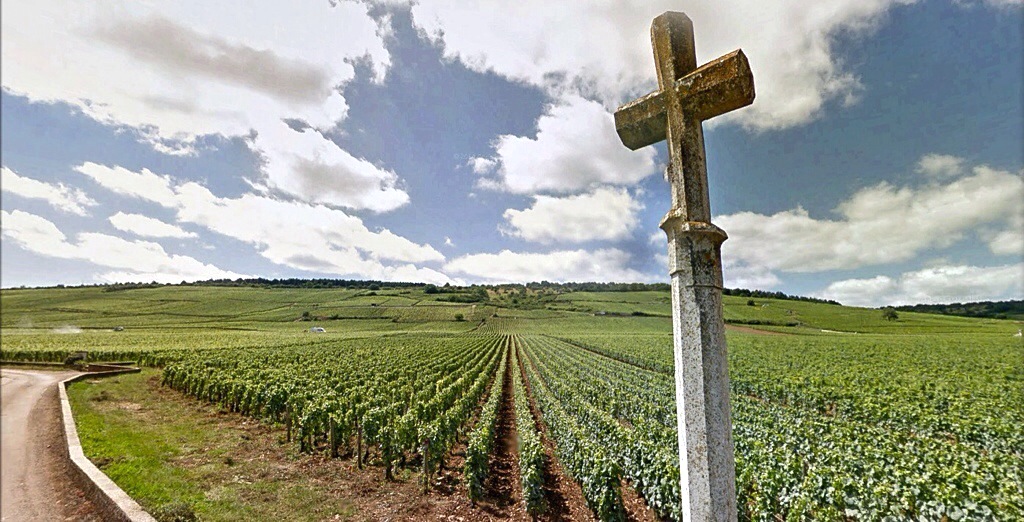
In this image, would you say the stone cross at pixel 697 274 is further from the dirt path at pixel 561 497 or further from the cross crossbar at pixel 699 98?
the dirt path at pixel 561 497

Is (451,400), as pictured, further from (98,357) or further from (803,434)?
(98,357)

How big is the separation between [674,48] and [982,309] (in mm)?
177592

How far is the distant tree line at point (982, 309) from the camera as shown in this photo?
10580 cm

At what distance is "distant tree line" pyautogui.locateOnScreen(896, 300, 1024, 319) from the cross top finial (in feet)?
502

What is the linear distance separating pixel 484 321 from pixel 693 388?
110851 mm

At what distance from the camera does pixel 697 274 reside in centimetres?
298

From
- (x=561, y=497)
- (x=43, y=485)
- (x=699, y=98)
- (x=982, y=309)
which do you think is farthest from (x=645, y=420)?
(x=982, y=309)

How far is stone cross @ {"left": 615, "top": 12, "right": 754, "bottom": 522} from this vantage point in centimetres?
283

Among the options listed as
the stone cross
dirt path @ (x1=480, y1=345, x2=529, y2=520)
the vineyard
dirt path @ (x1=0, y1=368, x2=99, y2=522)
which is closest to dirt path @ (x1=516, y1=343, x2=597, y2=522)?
the vineyard

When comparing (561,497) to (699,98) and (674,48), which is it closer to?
(699,98)

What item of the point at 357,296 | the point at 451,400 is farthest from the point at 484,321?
the point at 451,400

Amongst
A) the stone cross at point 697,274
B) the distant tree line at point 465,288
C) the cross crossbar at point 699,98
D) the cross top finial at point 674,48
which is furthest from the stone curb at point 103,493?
the distant tree line at point 465,288

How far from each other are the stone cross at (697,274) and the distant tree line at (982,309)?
153m

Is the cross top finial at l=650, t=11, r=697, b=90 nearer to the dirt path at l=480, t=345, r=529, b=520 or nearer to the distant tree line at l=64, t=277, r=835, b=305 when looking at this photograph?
the dirt path at l=480, t=345, r=529, b=520
